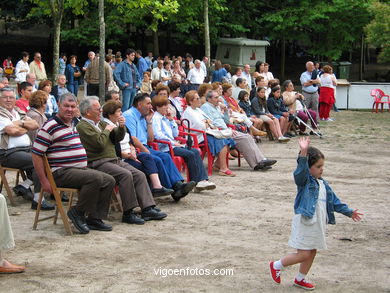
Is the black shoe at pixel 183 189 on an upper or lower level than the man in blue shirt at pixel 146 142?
lower

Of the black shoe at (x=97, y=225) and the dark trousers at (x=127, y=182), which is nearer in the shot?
the black shoe at (x=97, y=225)

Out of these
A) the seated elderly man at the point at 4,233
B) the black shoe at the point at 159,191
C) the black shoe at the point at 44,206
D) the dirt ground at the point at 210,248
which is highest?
the seated elderly man at the point at 4,233

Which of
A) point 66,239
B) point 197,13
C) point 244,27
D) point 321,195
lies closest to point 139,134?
point 66,239

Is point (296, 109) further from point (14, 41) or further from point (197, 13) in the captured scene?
point (14, 41)

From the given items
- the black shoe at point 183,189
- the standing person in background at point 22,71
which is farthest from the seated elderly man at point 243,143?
the standing person in background at point 22,71

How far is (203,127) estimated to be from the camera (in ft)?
38.2

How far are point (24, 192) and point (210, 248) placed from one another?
3006mm

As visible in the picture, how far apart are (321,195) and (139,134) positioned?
3.86m

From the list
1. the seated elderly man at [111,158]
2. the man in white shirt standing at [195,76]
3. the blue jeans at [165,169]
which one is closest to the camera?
the seated elderly man at [111,158]

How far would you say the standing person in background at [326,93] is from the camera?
2036cm

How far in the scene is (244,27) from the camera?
38.5 meters

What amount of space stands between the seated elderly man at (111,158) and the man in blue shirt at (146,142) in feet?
2.56

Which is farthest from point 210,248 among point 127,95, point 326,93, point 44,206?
point 326,93

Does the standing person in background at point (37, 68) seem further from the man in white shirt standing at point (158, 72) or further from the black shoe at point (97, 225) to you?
the black shoe at point (97, 225)
